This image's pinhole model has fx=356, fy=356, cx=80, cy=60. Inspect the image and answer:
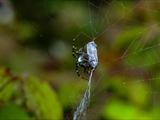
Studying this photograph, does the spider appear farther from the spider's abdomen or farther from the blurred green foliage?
the blurred green foliage

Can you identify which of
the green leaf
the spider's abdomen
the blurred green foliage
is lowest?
the green leaf

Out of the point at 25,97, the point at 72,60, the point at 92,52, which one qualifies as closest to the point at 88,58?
the point at 92,52

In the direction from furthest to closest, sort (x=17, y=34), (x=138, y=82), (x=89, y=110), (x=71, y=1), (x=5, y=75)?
(x=71, y=1), (x=17, y=34), (x=138, y=82), (x=89, y=110), (x=5, y=75)

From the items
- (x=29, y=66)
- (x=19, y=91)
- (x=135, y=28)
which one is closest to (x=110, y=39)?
(x=135, y=28)

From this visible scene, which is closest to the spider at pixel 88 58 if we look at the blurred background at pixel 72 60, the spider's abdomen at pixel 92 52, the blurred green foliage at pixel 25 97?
the spider's abdomen at pixel 92 52

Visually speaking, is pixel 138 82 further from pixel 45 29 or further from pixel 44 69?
pixel 45 29

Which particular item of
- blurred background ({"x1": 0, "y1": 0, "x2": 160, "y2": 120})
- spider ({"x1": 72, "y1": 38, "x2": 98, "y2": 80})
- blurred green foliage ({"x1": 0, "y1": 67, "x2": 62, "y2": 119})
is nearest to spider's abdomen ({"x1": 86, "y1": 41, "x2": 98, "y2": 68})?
spider ({"x1": 72, "y1": 38, "x2": 98, "y2": 80})
